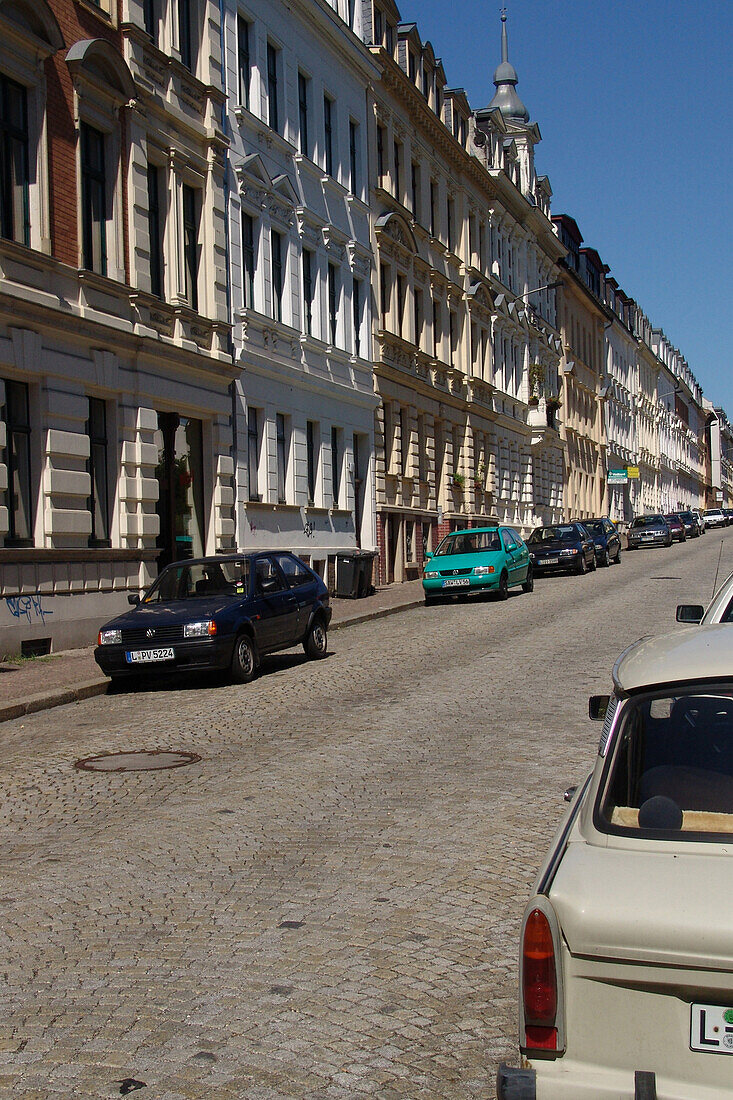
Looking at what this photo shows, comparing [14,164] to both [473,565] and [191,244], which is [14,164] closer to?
[191,244]

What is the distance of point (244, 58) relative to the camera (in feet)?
83.9

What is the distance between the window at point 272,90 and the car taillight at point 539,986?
25.7m

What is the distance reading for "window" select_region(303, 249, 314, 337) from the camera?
28766mm

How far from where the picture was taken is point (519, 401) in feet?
173

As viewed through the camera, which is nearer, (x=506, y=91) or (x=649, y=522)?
(x=649, y=522)

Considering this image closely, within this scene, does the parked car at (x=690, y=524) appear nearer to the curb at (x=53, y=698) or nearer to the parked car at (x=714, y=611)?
the curb at (x=53, y=698)

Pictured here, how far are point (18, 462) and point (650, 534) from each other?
138ft

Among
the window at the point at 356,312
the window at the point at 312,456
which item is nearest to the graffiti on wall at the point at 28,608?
the window at the point at 312,456

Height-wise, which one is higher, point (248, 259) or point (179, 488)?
point (248, 259)

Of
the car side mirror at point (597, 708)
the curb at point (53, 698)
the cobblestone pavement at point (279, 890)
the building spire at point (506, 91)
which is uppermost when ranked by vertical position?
the building spire at point (506, 91)

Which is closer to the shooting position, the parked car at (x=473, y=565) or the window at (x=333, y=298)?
the parked car at (x=473, y=565)

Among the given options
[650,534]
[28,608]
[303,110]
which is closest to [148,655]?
[28,608]

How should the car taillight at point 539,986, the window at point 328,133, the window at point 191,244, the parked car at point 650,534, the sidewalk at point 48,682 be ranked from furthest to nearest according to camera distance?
the parked car at point 650,534, the window at point 328,133, the window at point 191,244, the sidewalk at point 48,682, the car taillight at point 539,986

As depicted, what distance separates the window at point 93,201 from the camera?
19062 mm
